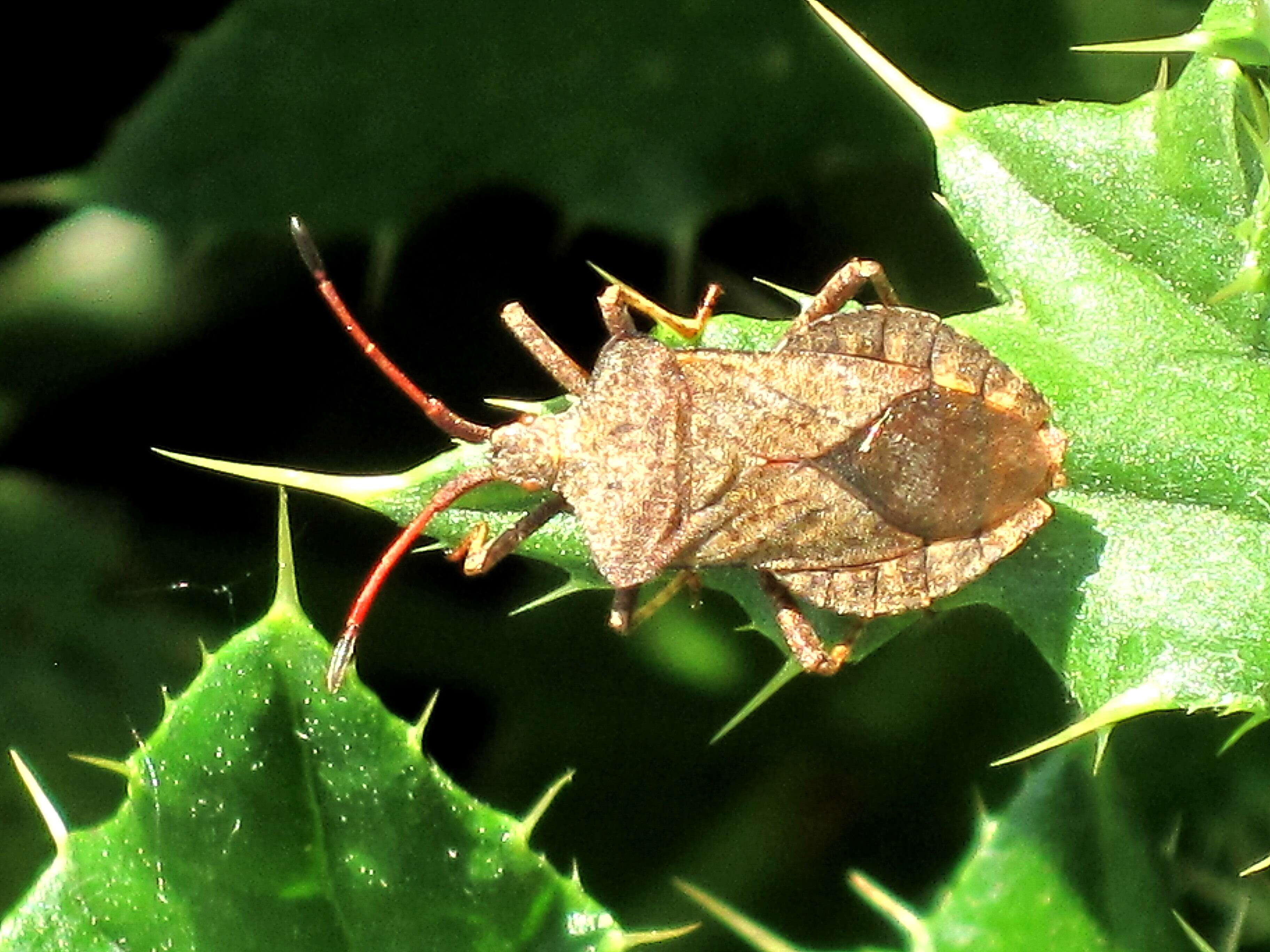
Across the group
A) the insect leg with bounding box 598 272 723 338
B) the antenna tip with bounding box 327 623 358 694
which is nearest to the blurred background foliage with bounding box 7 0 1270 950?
the insect leg with bounding box 598 272 723 338

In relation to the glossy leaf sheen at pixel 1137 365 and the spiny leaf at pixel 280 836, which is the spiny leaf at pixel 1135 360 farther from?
the spiny leaf at pixel 280 836

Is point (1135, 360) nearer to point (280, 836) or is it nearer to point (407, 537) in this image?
point (407, 537)

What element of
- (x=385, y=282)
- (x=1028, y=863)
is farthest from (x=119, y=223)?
(x=1028, y=863)

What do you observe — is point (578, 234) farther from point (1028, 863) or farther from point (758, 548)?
point (1028, 863)

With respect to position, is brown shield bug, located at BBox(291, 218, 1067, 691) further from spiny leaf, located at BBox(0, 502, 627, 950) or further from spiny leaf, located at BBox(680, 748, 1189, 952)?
spiny leaf, located at BBox(680, 748, 1189, 952)

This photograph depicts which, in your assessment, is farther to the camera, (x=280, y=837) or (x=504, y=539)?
(x=504, y=539)

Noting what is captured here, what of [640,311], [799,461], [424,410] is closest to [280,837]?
[424,410]
